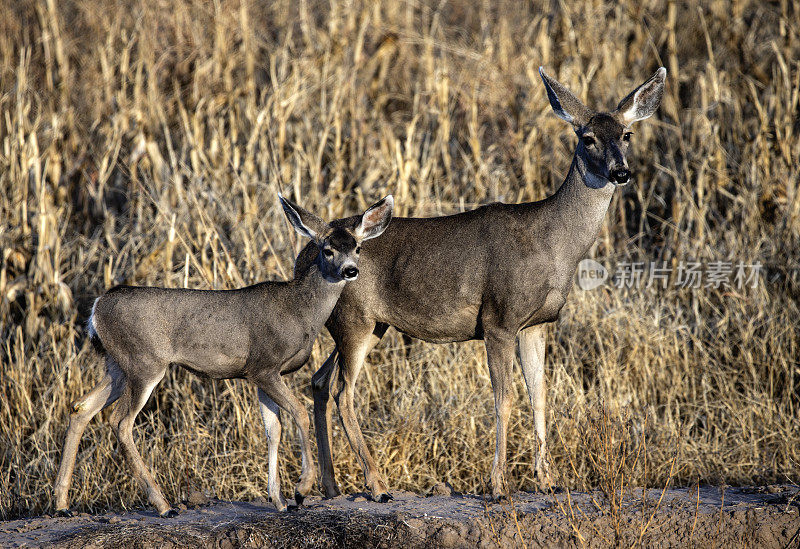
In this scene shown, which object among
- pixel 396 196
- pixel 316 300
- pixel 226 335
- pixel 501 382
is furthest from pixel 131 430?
pixel 396 196

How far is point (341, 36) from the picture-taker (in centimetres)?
1187

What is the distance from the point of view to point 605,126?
6.03 m

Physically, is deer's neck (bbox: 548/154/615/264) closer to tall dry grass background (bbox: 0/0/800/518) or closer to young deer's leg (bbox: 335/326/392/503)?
tall dry grass background (bbox: 0/0/800/518)

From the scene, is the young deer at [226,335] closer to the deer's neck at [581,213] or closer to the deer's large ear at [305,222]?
the deer's large ear at [305,222]

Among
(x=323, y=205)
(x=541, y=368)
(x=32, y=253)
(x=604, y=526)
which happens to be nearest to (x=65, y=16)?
(x=32, y=253)

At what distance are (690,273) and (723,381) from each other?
1569 millimetres

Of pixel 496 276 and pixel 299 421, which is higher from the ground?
pixel 496 276

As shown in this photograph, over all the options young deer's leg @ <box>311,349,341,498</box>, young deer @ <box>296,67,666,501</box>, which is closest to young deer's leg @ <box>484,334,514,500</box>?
young deer @ <box>296,67,666,501</box>

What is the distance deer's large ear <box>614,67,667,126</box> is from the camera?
622 centimetres

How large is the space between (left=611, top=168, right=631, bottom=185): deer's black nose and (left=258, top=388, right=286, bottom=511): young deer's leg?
2.50 meters

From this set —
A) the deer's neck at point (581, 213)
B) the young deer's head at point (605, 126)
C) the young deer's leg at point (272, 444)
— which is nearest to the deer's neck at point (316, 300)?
the young deer's leg at point (272, 444)

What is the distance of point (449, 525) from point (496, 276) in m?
1.58

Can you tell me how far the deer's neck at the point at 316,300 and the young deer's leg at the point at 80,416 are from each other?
4.07 feet

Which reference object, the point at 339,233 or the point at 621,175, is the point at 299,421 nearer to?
the point at 339,233
